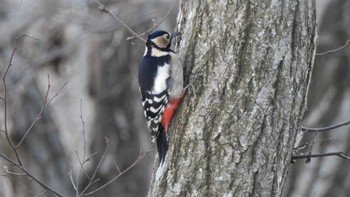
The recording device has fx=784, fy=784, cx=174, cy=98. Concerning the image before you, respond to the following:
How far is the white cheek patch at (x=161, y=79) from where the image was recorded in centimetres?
532

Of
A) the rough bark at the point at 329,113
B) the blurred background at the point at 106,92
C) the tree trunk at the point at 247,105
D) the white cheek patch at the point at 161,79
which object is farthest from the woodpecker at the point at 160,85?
the rough bark at the point at 329,113

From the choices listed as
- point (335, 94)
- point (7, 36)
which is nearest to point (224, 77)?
point (7, 36)

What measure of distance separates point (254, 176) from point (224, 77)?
0.63m

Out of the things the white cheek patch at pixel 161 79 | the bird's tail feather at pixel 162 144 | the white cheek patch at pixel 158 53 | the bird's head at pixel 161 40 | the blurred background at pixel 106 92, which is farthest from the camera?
the blurred background at pixel 106 92

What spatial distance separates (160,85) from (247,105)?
→ 0.84 m

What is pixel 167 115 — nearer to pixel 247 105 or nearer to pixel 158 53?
pixel 247 105

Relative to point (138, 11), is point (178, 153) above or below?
below

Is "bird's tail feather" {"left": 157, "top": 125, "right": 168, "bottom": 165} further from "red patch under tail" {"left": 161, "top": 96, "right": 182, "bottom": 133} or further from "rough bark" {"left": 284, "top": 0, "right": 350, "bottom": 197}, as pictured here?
"rough bark" {"left": 284, "top": 0, "right": 350, "bottom": 197}

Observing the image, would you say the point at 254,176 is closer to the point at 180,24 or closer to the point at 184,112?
the point at 184,112

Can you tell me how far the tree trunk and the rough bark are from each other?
13.3 feet

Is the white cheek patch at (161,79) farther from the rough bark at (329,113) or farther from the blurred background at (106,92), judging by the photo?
the rough bark at (329,113)

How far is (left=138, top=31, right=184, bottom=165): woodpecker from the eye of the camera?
505 centimetres

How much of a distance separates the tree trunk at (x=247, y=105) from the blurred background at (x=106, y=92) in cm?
294

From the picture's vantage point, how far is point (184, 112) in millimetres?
4949
